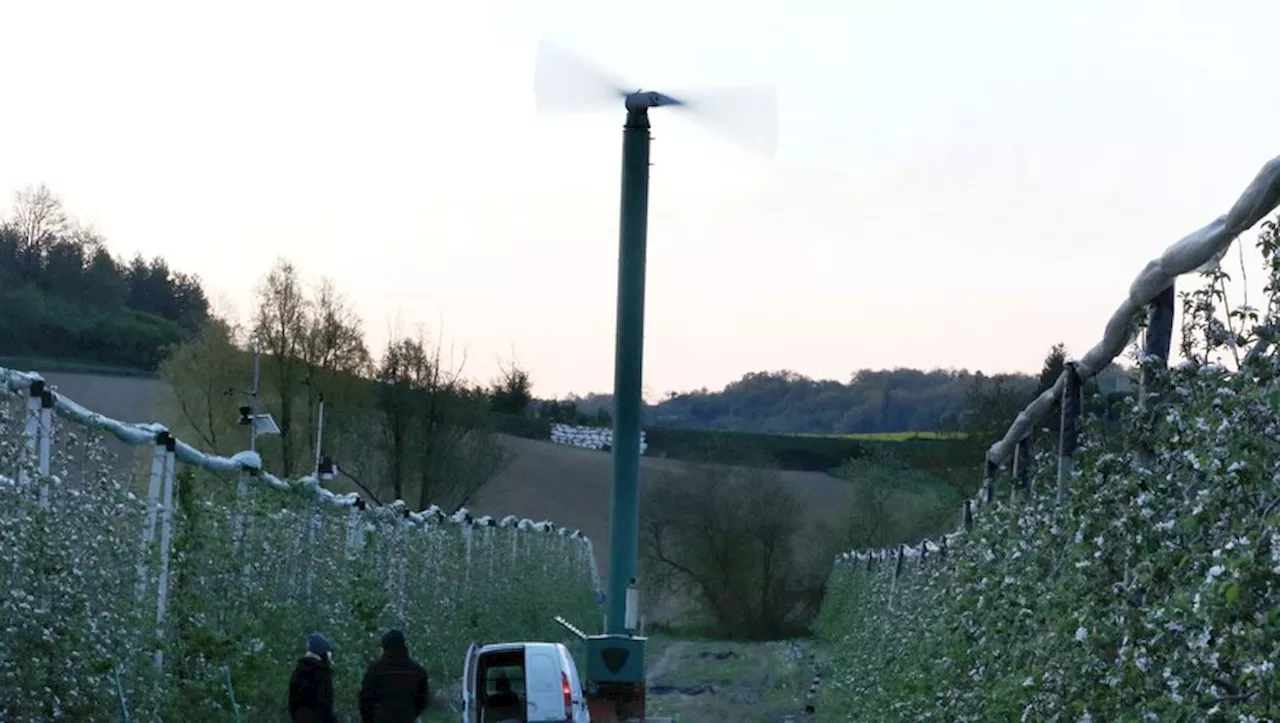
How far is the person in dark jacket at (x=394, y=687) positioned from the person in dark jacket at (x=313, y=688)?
1080 millimetres

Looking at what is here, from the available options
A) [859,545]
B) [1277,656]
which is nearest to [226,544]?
[1277,656]

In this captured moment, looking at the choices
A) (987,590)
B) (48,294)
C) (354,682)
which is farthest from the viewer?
(48,294)

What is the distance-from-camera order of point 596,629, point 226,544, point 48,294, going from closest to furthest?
point 226,544
point 596,629
point 48,294

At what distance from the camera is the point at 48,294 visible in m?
71.8

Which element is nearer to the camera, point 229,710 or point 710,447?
point 229,710

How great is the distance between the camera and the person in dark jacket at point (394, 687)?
14.7 meters

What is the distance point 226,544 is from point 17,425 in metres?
4.37

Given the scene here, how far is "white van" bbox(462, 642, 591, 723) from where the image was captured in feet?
57.1

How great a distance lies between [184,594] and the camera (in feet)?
47.7

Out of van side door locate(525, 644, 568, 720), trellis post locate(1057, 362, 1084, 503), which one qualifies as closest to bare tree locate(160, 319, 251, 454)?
van side door locate(525, 644, 568, 720)

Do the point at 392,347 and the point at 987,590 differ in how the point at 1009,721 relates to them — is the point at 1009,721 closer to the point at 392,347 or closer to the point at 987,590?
the point at 987,590

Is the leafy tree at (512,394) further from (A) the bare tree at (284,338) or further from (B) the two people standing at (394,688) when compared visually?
(B) the two people standing at (394,688)

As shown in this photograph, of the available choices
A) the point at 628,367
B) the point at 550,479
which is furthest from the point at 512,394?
the point at 628,367

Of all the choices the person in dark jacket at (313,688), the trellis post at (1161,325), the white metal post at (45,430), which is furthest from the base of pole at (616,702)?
the trellis post at (1161,325)
